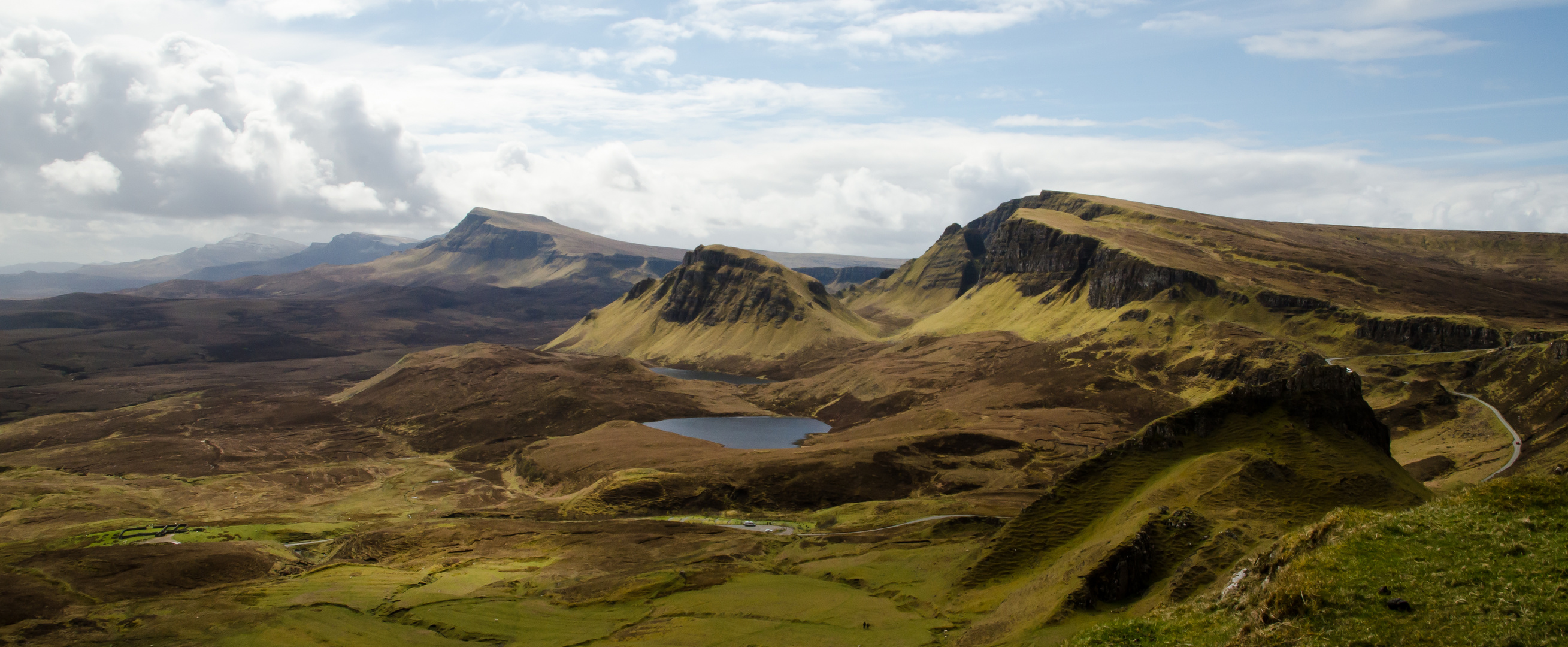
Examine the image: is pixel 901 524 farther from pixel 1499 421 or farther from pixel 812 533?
pixel 1499 421

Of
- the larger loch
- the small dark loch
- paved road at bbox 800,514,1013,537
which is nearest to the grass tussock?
paved road at bbox 800,514,1013,537

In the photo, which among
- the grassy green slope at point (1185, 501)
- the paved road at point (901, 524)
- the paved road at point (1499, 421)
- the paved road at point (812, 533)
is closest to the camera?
the grassy green slope at point (1185, 501)

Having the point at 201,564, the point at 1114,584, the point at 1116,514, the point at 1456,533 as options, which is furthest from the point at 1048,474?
the point at 201,564

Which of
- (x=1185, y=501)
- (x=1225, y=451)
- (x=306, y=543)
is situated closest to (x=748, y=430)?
(x=306, y=543)

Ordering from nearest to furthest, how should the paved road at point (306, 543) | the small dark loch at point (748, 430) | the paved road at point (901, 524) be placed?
1. the paved road at point (901, 524)
2. the paved road at point (306, 543)
3. the small dark loch at point (748, 430)

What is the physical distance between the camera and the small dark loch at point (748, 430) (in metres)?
163

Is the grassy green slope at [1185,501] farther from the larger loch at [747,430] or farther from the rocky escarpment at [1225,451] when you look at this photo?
the larger loch at [747,430]

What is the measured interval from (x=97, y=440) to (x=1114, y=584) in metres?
200

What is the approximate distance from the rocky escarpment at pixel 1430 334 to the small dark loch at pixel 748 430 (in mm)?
112728

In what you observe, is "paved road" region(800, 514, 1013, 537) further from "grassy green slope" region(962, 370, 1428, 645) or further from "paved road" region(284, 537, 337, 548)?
"paved road" region(284, 537, 337, 548)

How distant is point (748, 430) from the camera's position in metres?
181

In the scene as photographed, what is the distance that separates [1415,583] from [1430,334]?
165 meters

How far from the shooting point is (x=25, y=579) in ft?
222

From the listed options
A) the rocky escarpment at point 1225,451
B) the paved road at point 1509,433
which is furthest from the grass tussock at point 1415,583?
the paved road at point 1509,433
